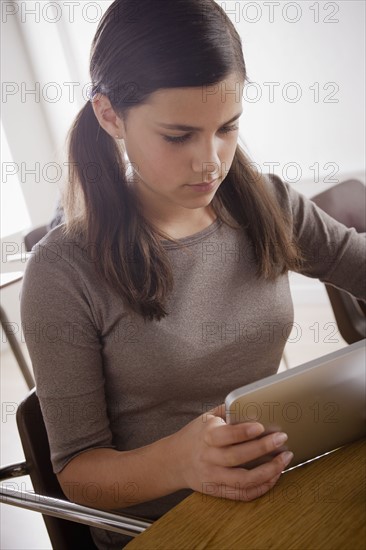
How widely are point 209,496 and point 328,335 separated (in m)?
2.53

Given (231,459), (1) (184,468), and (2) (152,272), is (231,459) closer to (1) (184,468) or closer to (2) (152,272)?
(1) (184,468)

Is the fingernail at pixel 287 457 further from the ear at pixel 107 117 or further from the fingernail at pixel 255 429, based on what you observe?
the ear at pixel 107 117

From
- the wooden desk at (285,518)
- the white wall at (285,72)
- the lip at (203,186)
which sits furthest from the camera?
the white wall at (285,72)

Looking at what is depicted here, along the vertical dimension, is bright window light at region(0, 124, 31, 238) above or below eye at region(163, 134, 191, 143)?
below

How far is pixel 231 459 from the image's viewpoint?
66 centimetres

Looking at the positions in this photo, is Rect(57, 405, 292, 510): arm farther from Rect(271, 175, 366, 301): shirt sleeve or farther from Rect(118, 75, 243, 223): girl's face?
Rect(271, 175, 366, 301): shirt sleeve

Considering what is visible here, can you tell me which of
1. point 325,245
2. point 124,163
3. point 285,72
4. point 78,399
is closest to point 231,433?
point 78,399

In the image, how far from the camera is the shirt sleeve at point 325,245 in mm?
1204

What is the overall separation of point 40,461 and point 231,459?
39cm

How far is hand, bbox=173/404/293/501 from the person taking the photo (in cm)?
64

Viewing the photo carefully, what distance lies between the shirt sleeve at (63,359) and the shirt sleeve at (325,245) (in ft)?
1.52

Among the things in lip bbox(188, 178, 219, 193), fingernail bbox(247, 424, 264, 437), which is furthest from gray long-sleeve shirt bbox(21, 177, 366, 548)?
fingernail bbox(247, 424, 264, 437)

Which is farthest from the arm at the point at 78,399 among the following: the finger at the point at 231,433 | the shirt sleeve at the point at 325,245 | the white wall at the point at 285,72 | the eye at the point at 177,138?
the white wall at the point at 285,72

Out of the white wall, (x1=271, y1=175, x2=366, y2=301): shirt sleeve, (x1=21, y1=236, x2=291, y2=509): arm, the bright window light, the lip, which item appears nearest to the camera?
(x1=21, y1=236, x2=291, y2=509): arm
